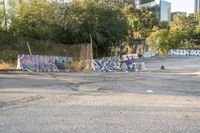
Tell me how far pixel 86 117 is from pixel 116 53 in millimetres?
40795

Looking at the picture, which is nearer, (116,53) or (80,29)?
(80,29)

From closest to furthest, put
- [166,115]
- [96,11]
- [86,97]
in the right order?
[166,115] → [86,97] → [96,11]

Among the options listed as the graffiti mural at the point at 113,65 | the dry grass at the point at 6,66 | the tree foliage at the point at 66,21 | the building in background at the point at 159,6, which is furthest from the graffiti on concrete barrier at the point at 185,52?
the building in background at the point at 159,6

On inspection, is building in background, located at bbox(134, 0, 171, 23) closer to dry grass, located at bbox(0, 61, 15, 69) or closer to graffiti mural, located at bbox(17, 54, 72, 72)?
graffiti mural, located at bbox(17, 54, 72, 72)

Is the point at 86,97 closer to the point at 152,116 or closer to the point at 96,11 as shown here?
the point at 152,116

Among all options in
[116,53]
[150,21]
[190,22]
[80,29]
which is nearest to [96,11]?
[80,29]

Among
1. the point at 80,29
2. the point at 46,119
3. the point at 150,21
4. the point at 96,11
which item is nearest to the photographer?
the point at 46,119

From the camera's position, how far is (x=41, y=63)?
1145 inches

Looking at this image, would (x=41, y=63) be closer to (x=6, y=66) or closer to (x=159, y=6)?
(x=6, y=66)

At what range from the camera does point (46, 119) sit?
8938 mm

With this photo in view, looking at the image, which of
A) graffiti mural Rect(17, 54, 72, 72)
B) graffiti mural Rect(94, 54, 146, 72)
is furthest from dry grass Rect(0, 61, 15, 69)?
graffiti mural Rect(94, 54, 146, 72)

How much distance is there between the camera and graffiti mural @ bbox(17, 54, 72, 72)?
1115 inches

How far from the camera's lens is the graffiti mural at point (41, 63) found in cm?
2831

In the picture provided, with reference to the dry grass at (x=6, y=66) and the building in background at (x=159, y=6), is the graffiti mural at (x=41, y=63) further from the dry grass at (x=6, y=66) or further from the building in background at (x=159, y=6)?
the building in background at (x=159, y=6)
